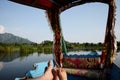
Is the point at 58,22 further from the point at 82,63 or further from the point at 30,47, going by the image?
the point at 30,47

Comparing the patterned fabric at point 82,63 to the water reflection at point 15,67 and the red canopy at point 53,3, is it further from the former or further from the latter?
the water reflection at point 15,67

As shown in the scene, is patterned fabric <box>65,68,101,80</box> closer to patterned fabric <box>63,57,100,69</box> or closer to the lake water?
patterned fabric <box>63,57,100,69</box>

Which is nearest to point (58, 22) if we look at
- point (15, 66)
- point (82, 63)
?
point (82, 63)

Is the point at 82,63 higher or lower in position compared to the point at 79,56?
lower

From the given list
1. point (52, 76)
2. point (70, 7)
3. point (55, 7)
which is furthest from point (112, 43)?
point (52, 76)

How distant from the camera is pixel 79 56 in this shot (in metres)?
4.25


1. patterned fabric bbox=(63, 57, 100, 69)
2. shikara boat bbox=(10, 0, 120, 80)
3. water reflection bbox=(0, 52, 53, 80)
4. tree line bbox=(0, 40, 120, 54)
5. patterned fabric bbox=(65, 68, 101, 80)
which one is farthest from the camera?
tree line bbox=(0, 40, 120, 54)

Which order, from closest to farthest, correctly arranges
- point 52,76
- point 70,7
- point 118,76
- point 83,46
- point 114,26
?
point 52,76, point 118,76, point 114,26, point 70,7, point 83,46

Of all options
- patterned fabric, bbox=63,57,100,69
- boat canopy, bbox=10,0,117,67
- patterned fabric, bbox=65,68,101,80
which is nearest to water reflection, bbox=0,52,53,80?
boat canopy, bbox=10,0,117,67

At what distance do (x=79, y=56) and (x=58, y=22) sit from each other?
908 mm

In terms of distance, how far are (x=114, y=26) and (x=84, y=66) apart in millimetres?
978

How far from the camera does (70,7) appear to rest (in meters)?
4.39

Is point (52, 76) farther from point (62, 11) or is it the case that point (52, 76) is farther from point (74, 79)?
point (62, 11)

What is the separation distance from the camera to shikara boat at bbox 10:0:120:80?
353 centimetres
